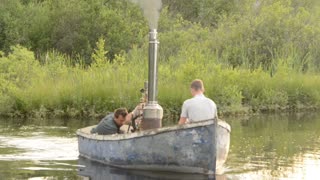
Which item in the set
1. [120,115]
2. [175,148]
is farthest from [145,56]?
[175,148]

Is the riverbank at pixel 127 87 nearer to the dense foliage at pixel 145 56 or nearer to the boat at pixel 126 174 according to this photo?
the dense foliage at pixel 145 56

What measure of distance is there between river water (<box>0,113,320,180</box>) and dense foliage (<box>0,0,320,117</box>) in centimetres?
221

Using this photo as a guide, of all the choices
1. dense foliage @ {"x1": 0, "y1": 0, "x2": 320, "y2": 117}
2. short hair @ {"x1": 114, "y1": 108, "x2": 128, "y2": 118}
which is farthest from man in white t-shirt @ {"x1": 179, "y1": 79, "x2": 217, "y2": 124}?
dense foliage @ {"x1": 0, "y1": 0, "x2": 320, "y2": 117}

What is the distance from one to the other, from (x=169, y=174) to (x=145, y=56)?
63.8 ft

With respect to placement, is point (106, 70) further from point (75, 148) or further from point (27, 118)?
point (75, 148)

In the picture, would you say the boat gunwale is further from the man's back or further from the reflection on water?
the reflection on water

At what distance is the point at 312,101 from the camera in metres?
33.8

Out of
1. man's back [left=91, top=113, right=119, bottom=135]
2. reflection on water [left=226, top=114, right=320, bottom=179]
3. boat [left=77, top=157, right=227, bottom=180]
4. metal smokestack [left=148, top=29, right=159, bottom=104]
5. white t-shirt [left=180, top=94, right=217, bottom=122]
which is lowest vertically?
boat [left=77, top=157, right=227, bottom=180]

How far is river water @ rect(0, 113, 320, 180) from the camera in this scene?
53.5 ft

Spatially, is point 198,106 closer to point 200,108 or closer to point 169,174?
point 200,108

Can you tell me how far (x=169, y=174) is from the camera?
16062 mm

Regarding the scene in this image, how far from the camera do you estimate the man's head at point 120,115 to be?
17609 mm

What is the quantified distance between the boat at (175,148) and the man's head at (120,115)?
665 mm

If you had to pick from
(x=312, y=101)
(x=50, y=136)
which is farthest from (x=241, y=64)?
(x=50, y=136)
